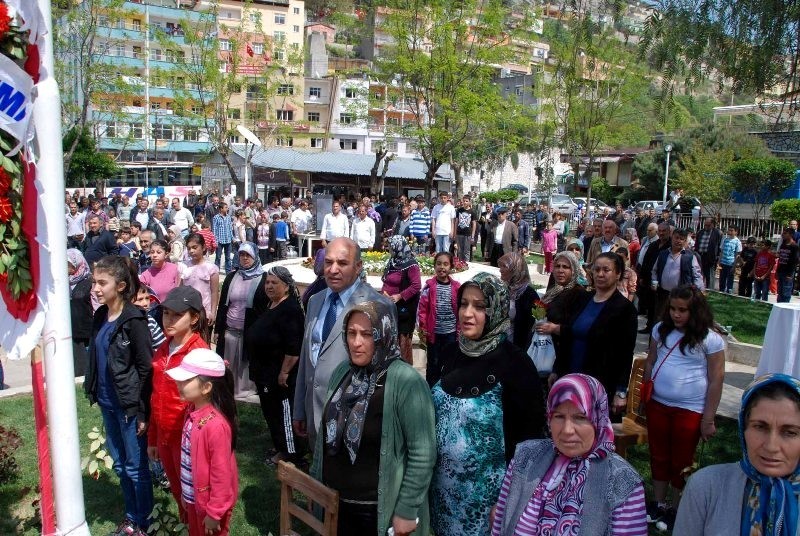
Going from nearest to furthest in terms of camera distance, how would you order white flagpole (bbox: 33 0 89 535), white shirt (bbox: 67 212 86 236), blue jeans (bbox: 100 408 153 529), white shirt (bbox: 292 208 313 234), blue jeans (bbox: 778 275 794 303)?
white flagpole (bbox: 33 0 89 535), blue jeans (bbox: 100 408 153 529), blue jeans (bbox: 778 275 794 303), white shirt (bbox: 67 212 86 236), white shirt (bbox: 292 208 313 234)

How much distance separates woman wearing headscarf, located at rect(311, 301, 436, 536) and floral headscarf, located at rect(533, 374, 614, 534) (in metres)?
0.66

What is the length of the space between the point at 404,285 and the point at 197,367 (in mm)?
4130

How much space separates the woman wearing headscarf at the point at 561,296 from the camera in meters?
4.88

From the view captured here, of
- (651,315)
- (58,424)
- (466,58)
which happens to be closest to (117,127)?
(466,58)

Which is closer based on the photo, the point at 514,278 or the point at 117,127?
the point at 514,278

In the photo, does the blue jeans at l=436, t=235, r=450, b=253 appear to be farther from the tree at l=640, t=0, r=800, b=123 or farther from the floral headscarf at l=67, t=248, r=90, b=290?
the floral headscarf at l=67, t=248, r=90, b=290

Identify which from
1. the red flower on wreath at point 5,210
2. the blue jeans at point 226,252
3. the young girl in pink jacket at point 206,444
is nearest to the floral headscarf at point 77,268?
the young girl in pink jacket at point 206,444

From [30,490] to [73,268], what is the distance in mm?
2356

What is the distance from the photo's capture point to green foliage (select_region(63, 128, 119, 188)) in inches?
1326

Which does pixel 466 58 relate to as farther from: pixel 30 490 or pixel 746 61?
pixel 30 490

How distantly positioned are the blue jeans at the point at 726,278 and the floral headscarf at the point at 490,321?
13.5 meters

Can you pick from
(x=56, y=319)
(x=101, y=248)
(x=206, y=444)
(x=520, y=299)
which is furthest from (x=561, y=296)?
(x=101, y=248)

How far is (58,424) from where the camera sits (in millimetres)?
2982

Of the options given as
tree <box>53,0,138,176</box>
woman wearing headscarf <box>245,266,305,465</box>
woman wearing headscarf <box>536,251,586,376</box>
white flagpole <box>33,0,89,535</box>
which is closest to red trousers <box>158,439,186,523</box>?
white flagpole <box>33,0,89,535</box>
